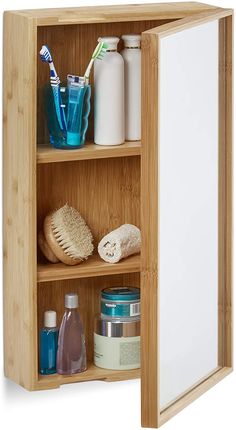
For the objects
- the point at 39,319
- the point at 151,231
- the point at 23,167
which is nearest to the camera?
the point at 151,231

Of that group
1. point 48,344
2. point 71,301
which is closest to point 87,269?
point 71,301

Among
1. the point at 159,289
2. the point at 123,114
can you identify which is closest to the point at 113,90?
the point at 123,114

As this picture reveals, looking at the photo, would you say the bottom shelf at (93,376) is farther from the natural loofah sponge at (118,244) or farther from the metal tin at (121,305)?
the natural loofah sponge at (118,244)

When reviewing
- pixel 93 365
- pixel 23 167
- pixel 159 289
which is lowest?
pixel 93 365

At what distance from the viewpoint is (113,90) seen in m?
3.43

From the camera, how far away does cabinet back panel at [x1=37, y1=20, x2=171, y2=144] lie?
3.46m

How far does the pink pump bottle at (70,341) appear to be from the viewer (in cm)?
353

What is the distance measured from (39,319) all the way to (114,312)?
0.19 metres

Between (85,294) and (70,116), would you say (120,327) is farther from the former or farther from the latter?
(70,116)

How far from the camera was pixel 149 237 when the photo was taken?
10.3 ft

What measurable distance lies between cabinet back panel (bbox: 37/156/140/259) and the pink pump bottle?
18 cm

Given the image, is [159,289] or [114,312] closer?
[159,289]

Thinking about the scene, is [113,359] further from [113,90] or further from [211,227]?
[113,90]

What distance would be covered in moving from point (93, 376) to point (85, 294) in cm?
22
